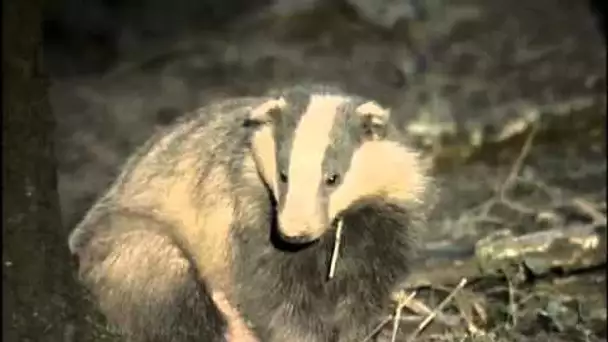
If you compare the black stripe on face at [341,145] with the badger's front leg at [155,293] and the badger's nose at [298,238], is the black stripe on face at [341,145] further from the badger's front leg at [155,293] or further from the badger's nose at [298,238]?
the badger's front leg at [155,293]

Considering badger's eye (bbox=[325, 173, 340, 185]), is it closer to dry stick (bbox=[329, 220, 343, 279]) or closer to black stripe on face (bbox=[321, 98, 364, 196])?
black stripe on face (bbox=[321, 98, 364, 196])

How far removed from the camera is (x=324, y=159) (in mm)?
2422

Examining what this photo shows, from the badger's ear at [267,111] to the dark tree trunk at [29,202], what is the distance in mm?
411

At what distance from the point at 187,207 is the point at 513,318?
0.98m

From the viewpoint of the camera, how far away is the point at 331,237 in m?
2.57

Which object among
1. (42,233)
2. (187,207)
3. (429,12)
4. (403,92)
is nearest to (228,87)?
(403,92)

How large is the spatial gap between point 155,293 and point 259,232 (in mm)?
271

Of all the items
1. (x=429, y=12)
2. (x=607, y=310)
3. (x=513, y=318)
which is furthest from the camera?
(x=429, y=12)

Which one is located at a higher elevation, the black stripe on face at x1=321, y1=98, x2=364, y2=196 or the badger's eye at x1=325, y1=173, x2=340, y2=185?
the black stripe on face at x1=321, y1=98, x2=364, y2=196

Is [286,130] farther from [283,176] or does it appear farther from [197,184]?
[197,184]

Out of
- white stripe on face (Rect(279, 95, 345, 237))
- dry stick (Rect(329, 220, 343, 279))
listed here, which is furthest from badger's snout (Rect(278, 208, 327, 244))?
dry stick (Rect(329, 220, 343, 279))

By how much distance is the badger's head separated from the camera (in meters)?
2.38

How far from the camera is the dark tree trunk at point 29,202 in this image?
2.20 m

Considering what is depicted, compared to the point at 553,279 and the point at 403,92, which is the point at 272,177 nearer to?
the point at 553,279
